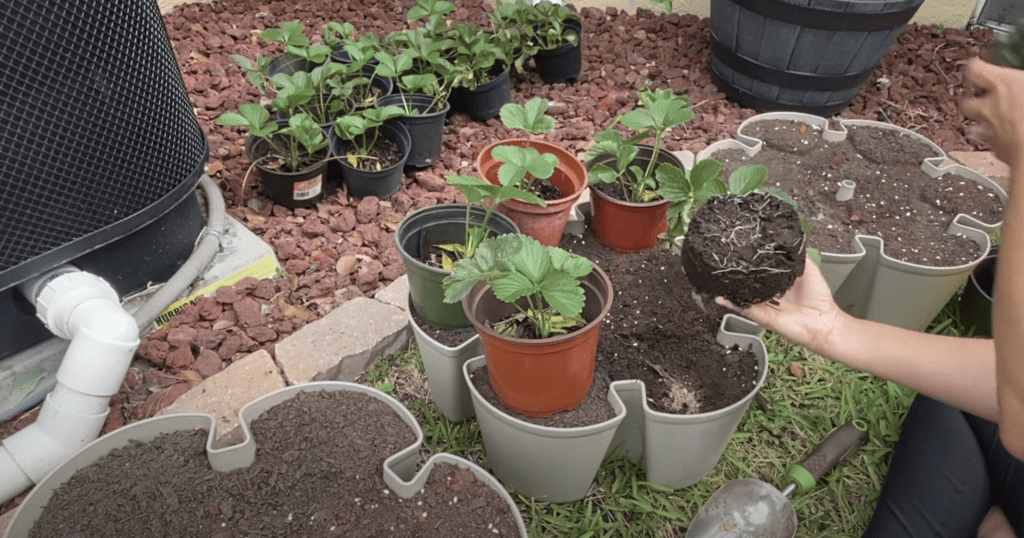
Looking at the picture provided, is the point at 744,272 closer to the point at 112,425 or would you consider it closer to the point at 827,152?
the point at 827,152

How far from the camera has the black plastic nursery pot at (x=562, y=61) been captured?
108 inches

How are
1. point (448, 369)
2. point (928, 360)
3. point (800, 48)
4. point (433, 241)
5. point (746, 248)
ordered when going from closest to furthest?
point (928, 360) → point (746, 248) → point (448, 369) → point (433, 241) → point (800, 48)

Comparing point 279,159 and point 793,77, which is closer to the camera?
point 279,159

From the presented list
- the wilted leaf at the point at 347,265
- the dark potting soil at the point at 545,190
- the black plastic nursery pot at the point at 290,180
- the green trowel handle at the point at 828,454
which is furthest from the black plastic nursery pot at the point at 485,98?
the green trowel handle at the point at 828,454

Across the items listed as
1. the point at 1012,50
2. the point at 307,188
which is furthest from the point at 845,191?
the point at 307,188

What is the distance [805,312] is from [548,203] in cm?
63

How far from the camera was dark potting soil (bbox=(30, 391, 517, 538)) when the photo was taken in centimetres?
121

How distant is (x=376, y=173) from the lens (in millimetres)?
2072

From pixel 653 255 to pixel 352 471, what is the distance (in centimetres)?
97

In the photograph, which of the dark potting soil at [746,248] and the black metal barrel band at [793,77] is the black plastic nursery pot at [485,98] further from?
the dark potting soil at [746,248]

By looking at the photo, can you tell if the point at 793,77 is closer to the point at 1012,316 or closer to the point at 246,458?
the point at 1012,316

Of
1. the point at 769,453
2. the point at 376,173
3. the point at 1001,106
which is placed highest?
the point at 1001,106

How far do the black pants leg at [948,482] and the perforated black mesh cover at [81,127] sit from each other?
1.88 metres

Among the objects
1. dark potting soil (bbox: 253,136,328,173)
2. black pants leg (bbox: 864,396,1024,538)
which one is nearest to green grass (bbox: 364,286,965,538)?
black pants leg (bbox: 864,396,1024,538)
